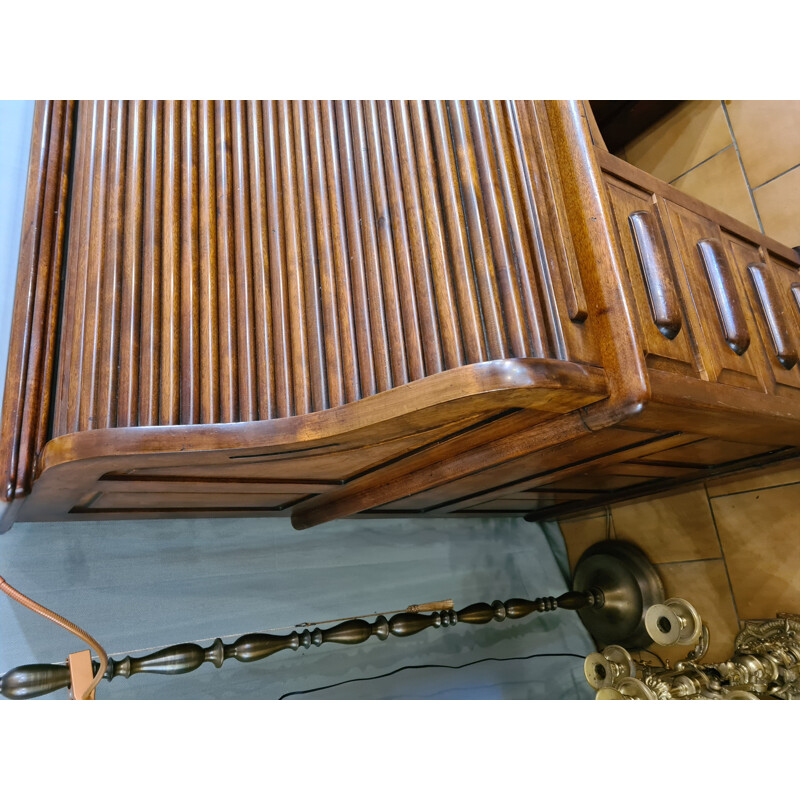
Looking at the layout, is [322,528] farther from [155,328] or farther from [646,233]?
[646,233]

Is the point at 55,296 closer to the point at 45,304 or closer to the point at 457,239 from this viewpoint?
the point at 45,304

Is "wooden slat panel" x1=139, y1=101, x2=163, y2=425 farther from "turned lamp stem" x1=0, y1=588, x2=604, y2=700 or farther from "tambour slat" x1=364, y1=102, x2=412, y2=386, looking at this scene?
"turned lamp stem" x1=0, y1=588, x2=604, y2=700

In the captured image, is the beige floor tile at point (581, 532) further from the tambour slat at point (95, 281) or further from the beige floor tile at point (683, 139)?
the tambour slat at point (95, 281)

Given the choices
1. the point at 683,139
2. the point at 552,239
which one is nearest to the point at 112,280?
the point at 552,239

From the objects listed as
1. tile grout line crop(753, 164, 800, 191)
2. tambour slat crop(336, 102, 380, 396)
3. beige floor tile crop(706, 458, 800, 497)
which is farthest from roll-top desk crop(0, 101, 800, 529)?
tile grout line crop(753, 164, 800, 191)

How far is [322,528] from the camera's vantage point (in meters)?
1.66

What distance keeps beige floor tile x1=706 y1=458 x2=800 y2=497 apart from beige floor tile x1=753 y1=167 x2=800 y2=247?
709 millimetres

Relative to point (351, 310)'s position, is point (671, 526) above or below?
below

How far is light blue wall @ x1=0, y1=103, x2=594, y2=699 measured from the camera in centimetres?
128

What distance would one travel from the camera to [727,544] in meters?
1.82

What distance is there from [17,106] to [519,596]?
186 centimetres

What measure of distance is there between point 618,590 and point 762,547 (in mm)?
422

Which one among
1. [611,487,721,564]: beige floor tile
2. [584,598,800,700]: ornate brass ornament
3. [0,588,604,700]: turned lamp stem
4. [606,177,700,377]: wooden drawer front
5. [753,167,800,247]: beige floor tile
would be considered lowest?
[584,598,800,700]: ornate brass ornament
